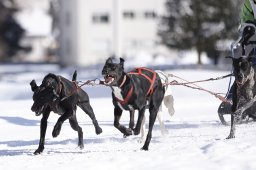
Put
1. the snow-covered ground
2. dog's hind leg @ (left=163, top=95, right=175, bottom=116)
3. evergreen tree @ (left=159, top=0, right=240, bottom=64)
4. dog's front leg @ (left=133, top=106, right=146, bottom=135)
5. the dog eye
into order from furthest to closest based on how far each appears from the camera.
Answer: evergreen tree @ (left=159, top=0, right=240, bottom=64), dog's hind leg @ (left=163, top=95, right=175, bottom=116), the dog eye, dog's front leg @ (left=133, top=106, right=146, bottom=135), the snow-covered ground

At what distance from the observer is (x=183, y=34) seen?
3447 centimetres

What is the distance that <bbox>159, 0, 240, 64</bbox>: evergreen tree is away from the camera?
33062mm

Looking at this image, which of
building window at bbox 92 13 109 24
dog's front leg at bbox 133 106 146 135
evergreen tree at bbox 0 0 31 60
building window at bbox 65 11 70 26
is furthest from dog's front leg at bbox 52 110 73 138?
evergreen tree at bbox 0 0 31 60

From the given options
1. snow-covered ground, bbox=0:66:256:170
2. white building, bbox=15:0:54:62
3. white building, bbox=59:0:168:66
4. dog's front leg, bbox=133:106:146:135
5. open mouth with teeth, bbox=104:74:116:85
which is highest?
open mouth with teeth, bbox=104:74:116:85

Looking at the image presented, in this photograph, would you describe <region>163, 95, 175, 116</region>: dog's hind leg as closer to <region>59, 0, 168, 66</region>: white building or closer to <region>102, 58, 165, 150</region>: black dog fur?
<region>102, 58, 165, 150</region>: black dog fur

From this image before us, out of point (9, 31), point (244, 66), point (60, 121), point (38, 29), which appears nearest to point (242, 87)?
point (244, 66)

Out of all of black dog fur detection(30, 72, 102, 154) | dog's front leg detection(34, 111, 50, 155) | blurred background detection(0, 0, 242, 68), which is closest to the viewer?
black dog fur detection(30, 72, 102, 154)

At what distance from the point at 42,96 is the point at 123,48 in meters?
44.7

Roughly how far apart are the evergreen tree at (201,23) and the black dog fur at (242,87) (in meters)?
24.2

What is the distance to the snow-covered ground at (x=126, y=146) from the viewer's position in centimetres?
684

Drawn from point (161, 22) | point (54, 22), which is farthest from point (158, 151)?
point (54, 22)

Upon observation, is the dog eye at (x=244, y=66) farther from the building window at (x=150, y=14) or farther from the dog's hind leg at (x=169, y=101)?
the building window at (x=150, y=14)

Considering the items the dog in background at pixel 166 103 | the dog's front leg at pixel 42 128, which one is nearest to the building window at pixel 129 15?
the dog in background at pixel 166 103

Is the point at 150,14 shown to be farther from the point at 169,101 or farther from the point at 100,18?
the point at 169,101
